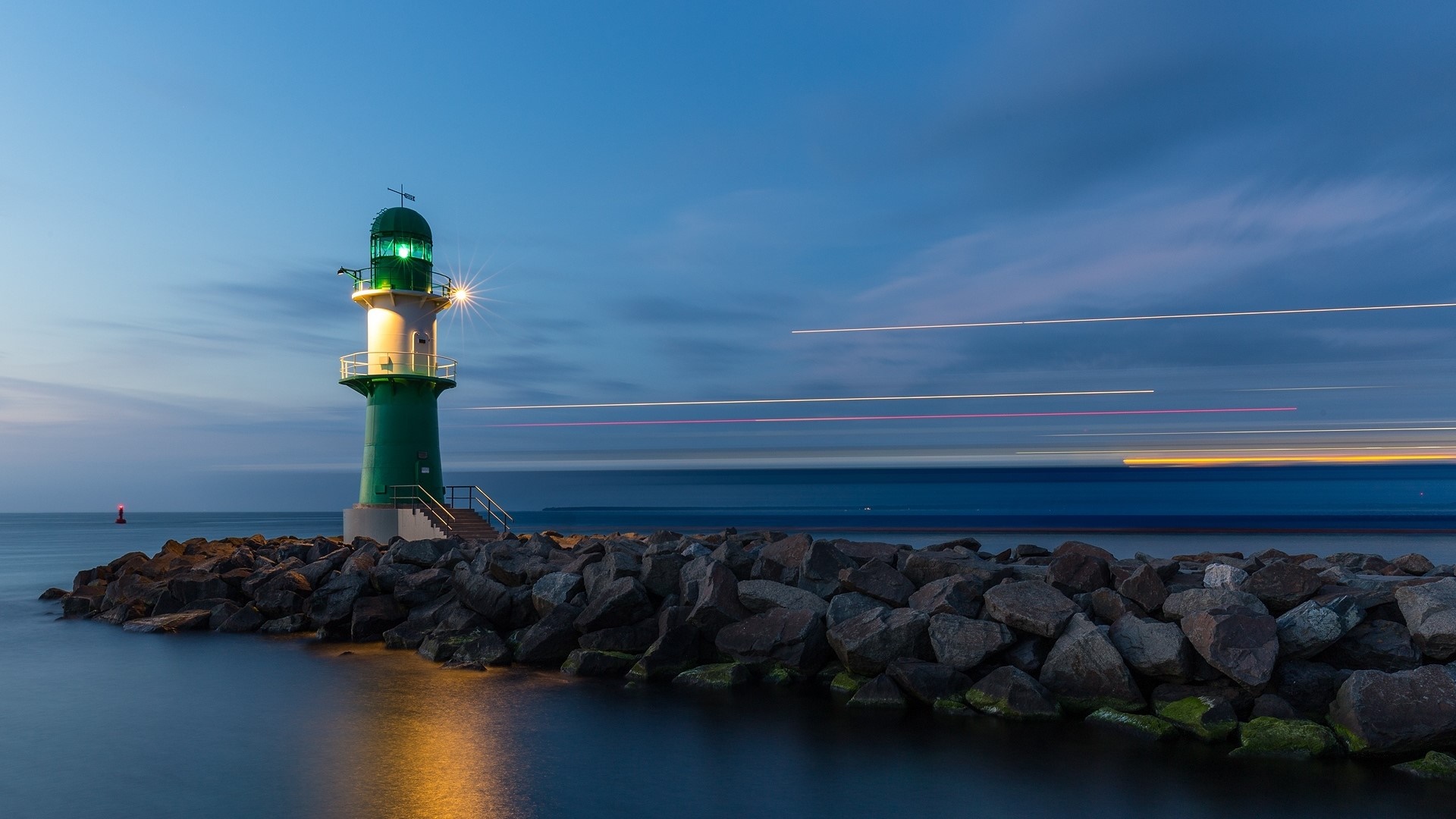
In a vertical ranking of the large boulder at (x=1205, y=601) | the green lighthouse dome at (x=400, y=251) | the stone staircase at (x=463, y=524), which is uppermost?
the green lighthouse dome at (x=400, y=251)

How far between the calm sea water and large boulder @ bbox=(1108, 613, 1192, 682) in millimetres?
1012

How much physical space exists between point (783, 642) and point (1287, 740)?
21.1 ft

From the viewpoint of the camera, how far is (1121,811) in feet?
27.5

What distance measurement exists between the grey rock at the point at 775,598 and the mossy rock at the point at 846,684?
3.43 feet

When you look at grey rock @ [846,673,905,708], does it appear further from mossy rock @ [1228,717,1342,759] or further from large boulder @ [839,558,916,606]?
mossy rock @ [1228,717,1342,759]

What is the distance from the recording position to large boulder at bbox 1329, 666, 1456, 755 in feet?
30.4

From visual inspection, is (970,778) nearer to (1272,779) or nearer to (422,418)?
(1272,779)

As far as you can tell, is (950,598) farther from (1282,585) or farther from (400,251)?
(400,251)

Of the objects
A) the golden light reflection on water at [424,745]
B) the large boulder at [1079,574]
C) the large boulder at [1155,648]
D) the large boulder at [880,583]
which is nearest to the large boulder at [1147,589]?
the large boulder at [1155,648]

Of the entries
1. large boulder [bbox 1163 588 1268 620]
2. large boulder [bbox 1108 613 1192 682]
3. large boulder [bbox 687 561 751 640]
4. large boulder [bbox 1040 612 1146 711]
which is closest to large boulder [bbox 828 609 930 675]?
large boulder [bbox 1040 612 1146 711]

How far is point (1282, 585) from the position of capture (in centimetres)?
1189

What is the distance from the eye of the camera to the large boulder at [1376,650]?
10.6 m

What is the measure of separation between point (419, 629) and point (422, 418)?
Result: 996cm

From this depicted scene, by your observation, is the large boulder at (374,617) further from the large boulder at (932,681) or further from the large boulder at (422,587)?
the large boulder at (932,681)
